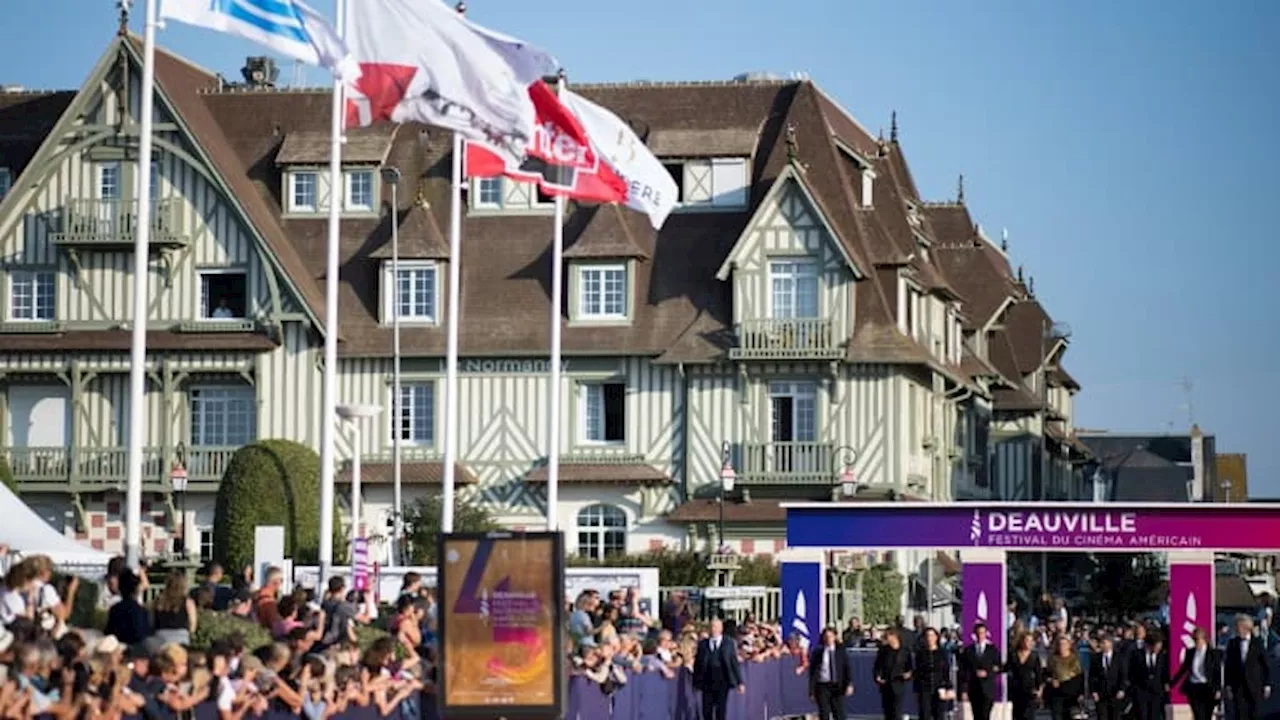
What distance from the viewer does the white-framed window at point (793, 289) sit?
6275 centimetres

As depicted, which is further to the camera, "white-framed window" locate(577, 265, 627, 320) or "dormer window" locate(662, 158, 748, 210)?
"dormer window" locate(662, 158, 748, 210)

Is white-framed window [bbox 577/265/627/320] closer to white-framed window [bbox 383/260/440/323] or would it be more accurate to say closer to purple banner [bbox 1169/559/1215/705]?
white-framed window [bbox 383/260/440/323]

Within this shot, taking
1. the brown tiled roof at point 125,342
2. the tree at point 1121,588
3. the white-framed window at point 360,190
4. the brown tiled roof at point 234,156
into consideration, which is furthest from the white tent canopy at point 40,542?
the tree at point 1121,588

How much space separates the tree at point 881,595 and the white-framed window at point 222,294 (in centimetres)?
Result: 1519

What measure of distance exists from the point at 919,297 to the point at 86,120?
1983cm

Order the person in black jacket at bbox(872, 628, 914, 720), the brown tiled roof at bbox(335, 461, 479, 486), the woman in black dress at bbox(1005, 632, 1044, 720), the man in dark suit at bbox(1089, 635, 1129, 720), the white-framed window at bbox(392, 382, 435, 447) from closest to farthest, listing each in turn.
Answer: the woman in black dress at bbox(1005, 632, 1044, 720)
the man in dark suit at bbox(1089, 635, 1129, 720)
the person in black jacket at bbox(872, 628, 914, 720)
the brown tiled roof at bbox(335, 461, 479, 486)
the white-framed window at bbox(392, 382, 435, 447)

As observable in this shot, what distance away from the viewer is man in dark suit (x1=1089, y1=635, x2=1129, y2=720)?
1571 inches

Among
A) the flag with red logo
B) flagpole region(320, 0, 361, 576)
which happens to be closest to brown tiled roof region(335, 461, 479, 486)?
the flag with red logo

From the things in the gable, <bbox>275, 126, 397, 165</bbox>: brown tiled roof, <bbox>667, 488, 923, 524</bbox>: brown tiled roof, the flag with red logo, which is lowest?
<bbox>667, 488, 923, 524</bbox>: brown tiled roof

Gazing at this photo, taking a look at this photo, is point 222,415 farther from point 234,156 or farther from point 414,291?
point 234,156

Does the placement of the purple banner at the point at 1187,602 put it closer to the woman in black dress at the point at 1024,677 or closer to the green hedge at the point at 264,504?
the woman in black dress at the point at 1024,677

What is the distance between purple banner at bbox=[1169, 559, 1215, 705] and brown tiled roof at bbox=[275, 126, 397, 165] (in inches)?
1066

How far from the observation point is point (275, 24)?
99.1 ft

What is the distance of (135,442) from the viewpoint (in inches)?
1145
